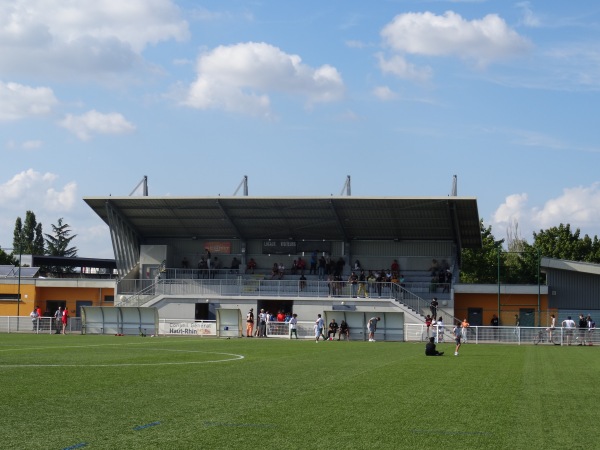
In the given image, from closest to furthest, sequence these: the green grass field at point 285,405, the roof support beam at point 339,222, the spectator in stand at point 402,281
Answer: the green grass field at point 285,405 < the roof support beam at point 339,222 < the spectator in stand at point 402,281

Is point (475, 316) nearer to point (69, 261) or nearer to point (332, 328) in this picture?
point (332, 328)

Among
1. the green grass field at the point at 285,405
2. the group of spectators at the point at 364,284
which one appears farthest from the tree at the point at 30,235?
the green grass field at the point at 285,405

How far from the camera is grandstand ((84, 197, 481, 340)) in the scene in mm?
62562

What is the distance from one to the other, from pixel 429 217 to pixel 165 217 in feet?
66.2

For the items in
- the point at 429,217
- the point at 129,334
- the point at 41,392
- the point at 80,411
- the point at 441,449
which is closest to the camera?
the point at 441,449

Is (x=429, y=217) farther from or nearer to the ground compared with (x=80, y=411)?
farther from the ground

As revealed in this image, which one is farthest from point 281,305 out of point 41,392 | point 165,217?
point 41,392

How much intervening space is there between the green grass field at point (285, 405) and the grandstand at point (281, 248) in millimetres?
37163

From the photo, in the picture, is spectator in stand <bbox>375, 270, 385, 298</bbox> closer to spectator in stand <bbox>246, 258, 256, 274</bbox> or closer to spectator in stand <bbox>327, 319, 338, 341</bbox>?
spectator in stand <bbox>327, 319, 338, 341</bbox>

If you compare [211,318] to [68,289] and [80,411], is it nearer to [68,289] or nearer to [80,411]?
[68,289]

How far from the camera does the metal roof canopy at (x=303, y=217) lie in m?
62.2

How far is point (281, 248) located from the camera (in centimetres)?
6956

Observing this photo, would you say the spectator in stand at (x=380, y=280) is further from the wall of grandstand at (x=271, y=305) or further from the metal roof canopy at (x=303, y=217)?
the metal roof canopy at (x=303, y=217)

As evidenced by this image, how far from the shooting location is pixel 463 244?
70.8 metres
